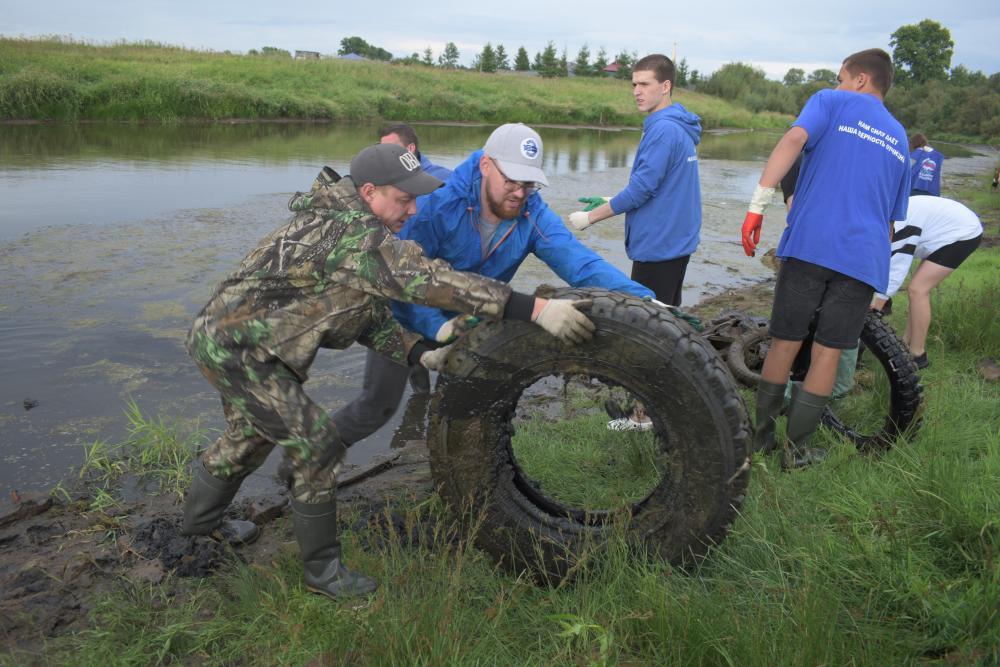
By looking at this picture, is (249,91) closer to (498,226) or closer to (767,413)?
(498,226)

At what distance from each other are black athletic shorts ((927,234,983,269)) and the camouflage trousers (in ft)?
16.7

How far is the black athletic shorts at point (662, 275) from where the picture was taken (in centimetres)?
507

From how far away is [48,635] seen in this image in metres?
2.92

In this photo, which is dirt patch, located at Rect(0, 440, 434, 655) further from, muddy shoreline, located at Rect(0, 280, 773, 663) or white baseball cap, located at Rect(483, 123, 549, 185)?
white baseball cap, located at Rect(483, 123, 549, 185)

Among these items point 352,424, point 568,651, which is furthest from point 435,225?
point 568,651

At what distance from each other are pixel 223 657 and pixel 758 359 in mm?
4387

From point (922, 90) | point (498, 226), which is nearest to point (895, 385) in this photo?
point (498, 226)

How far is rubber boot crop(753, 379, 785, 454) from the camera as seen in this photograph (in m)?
4.23

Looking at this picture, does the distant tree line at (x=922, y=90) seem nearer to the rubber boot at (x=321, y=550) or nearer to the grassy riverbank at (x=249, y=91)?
the grassy riverbank at (x=249, y=91)

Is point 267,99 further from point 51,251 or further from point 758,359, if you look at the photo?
point 758,359

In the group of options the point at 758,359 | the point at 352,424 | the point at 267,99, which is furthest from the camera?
the point at 267,99

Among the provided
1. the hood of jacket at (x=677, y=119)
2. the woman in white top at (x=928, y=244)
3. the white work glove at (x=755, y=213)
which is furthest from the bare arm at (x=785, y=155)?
the woman in white top at (x=928, y=244)

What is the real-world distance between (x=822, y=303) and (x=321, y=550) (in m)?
2.84

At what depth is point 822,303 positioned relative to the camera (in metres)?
3.96
